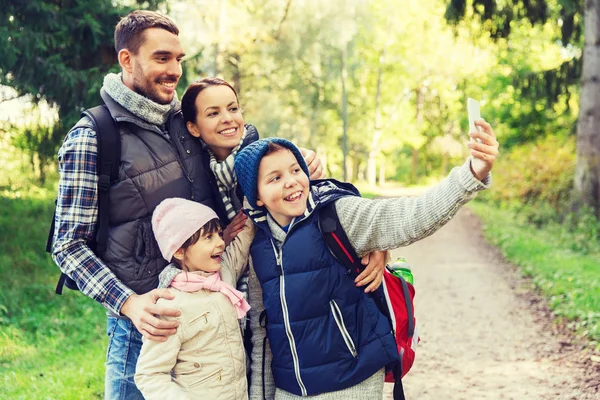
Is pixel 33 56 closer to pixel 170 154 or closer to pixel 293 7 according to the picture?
pixel 170 154

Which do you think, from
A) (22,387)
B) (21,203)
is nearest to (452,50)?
(21,203)

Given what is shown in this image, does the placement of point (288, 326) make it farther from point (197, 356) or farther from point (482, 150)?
point (482, 150)

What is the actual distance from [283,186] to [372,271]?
0.51m

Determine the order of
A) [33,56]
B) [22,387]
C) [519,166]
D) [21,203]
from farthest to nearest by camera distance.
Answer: [519,166]
[21,203]
[33,56]
[22,387]

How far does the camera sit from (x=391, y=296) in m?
2.75

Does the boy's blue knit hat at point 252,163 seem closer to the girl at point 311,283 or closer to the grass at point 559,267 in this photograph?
the girl at point 311,283

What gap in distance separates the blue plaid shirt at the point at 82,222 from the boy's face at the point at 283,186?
684mm

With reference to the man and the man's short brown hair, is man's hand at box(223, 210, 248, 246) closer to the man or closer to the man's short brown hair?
the man

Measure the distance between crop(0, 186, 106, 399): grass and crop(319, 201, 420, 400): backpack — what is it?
9.98 feet

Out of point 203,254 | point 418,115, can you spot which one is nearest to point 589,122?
point 203,254

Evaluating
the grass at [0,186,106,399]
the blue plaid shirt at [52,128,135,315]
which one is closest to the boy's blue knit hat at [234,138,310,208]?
the blue plaid shirt at [52,128,135,315]

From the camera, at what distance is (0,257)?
337 inches

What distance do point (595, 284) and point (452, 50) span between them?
29560 mm

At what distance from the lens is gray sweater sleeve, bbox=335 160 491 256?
2.22 m
